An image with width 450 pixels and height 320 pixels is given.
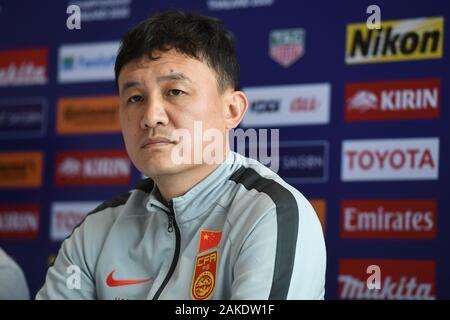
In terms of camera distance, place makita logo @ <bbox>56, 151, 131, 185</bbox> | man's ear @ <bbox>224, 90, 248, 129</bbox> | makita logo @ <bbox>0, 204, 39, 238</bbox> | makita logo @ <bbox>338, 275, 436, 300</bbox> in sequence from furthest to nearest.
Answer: makita logo @ <bbox>0, 204, 39, 238</bbox>, makita logo @ <bbox>56, 151, 131, 185</bbox>, makita logo @ <bbox>338, 275, 436, 300</bbox>, man's ear @ <bbox>224, 90, 248, 129</bbox>

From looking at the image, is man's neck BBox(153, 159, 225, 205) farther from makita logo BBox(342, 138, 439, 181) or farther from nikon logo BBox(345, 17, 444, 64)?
nikon logo BBox(345, 17, 444, 64)

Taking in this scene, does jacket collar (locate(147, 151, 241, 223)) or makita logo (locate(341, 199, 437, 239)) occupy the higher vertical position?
jacket collar (locate(147, 151, 241, 223))

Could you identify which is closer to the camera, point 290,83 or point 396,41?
point 396,41

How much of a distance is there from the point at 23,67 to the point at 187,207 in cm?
201

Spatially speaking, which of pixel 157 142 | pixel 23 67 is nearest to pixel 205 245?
pixel 157 142

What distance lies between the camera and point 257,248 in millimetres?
1119

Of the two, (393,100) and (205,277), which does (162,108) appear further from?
(393,100)

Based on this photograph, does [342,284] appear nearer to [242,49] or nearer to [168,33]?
[242,49]

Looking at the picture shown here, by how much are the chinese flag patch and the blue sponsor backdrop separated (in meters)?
1.28

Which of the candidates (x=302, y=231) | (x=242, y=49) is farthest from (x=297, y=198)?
(x=242, y=49)

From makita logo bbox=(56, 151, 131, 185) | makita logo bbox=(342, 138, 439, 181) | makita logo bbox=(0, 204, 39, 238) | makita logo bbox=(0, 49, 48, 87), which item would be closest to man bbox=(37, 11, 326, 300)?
makita logo bbox=(342, 138, 439, 181)

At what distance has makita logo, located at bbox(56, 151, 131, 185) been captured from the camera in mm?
2830

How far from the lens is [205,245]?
1236mm

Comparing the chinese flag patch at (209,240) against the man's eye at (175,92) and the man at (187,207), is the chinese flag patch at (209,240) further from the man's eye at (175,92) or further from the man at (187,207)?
the man's eye at (175,92)
